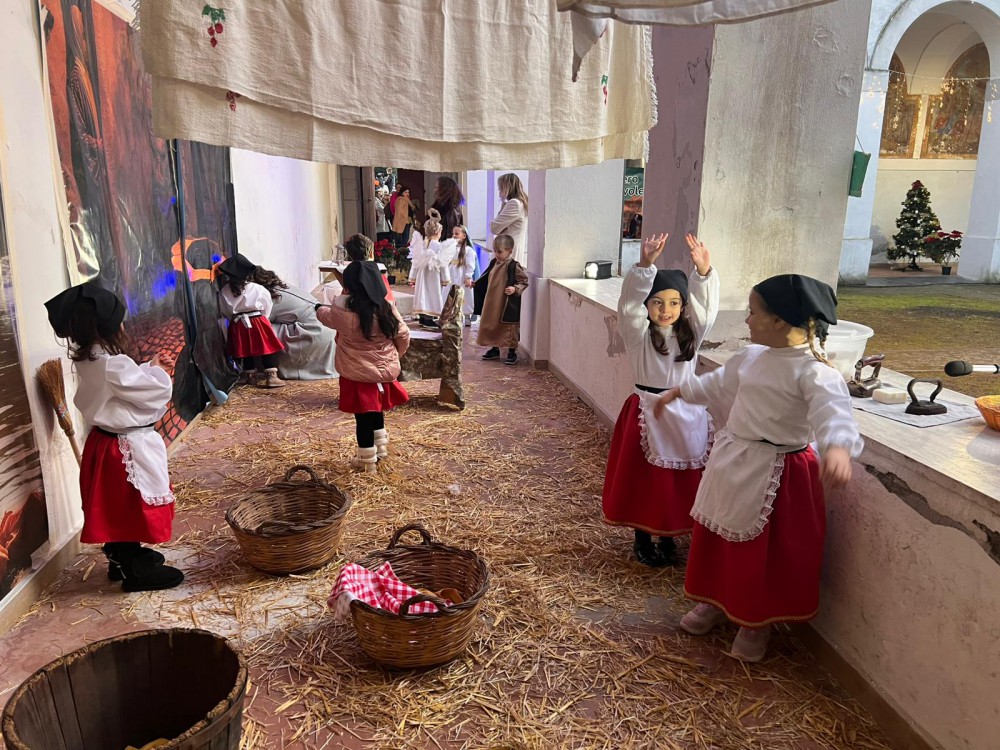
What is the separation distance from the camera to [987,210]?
14.5 meters

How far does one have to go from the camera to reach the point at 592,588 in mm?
3498

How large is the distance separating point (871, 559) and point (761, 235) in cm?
199

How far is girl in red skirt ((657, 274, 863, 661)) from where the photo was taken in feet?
8.50

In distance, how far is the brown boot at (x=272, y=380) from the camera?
23.9ft

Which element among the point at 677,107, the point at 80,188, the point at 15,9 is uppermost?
the point at 15,9

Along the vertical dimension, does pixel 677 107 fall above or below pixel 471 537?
above

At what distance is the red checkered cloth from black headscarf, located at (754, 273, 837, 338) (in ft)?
5.70

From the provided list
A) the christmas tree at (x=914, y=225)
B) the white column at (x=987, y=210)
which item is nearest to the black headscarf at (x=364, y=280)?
the white column at (x=987, y=210)

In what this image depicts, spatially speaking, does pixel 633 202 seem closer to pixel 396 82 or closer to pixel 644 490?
pixel 644 490

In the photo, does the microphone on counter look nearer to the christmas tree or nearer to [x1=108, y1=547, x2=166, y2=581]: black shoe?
[x1=108, y1=547, x2=166, y2=581]: black shoe

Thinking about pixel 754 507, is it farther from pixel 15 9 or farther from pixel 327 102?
pixel 15 9

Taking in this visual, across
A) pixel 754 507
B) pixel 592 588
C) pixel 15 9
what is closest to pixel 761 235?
pixel 754 507

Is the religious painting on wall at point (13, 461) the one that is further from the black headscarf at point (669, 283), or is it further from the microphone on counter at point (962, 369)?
the microphone on counter at point (962, 369)

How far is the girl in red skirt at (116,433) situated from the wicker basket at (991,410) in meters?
3.44
